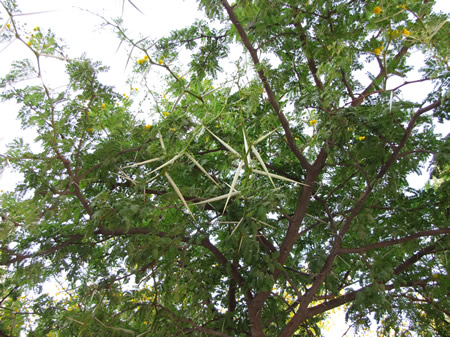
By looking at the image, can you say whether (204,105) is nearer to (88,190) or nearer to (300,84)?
(300,84)

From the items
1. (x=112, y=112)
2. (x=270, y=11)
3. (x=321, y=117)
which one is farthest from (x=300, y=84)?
(x=112, y=112)

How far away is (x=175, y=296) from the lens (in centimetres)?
241

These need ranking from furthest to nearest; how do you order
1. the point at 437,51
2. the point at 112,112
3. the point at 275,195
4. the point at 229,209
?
the point at 112,112, the point at 229,209, the point at 275,195, the point at 437,51

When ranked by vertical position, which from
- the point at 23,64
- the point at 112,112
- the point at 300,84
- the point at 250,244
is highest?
the point at 300,84

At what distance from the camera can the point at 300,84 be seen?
3.07 m

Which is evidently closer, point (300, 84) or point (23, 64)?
point (23, 64)

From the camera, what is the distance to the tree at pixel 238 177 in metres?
2.23

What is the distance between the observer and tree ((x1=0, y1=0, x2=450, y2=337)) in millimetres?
2232

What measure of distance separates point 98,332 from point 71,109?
54.3 inches

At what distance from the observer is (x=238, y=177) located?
2650mm

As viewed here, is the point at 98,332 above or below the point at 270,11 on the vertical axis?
below

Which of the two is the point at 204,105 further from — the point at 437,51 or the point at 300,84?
the point at 437,51

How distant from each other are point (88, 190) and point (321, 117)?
1.84 m

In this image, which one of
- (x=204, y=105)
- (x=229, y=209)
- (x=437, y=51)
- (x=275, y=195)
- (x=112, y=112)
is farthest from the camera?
(x=112, y=112)
